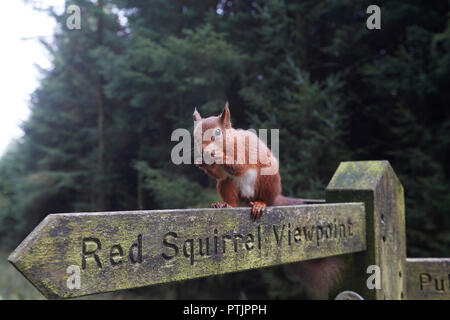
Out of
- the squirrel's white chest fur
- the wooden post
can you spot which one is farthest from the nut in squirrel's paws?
the wooden post

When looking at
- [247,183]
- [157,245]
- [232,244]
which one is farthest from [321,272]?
[157,245]

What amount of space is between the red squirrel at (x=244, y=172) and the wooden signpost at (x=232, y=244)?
0.35 feet

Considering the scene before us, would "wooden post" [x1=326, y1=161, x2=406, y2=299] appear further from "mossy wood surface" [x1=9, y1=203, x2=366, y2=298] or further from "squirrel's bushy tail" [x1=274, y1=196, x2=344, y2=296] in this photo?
"mossy wood surface" [x1=9, y1=203, x2=366, y2=298]

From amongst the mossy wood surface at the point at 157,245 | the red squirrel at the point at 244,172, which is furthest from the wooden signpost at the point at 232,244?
the red squirrel at the point at 244,172

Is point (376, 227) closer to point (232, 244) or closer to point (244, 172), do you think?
point (244, 172)

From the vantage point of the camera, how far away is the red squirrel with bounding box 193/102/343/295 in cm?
121

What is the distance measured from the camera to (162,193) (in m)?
5.08

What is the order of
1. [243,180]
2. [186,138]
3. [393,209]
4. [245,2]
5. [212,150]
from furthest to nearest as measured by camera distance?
1. [245,2]
2. [393,209]
3. [243,180]
4. [186,138]
5. [212,150]

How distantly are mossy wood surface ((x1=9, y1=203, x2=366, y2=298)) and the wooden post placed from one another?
1.02 feet

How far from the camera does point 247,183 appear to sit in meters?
1.47

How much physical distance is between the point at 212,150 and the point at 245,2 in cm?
555

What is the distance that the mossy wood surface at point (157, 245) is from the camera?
81 cm
